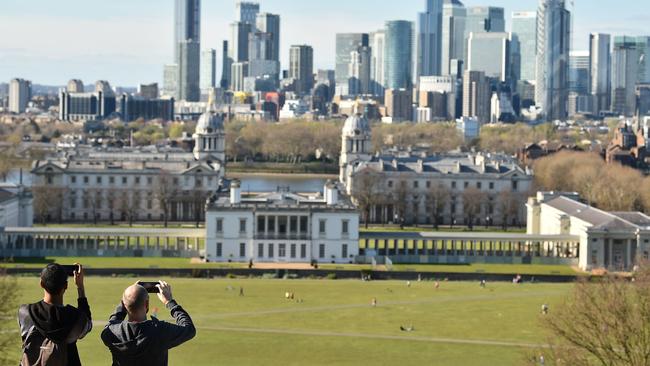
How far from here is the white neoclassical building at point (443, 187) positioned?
266 feet

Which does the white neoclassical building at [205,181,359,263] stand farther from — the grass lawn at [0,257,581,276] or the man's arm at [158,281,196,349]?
the man's arm at [158,281,196,349]

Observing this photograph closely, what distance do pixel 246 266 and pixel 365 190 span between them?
25.4m

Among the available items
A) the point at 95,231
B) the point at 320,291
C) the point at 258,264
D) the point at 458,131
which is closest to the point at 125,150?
the point at 95,231

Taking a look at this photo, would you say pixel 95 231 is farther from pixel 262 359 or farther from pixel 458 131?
pixel 458 131

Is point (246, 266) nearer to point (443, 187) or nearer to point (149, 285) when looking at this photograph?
point (443, 187)

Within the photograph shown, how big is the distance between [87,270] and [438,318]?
52.5 feet

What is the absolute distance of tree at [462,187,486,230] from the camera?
79.7 m

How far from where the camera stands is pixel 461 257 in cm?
6025

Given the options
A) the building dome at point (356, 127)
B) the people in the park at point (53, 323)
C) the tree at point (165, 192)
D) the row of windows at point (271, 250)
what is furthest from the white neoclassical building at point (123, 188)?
the people in the park at point (53, 323)

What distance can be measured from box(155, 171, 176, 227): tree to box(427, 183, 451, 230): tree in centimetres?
1461

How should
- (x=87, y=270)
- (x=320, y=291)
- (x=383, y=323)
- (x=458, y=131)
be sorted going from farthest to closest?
1. (x=458, y=131)
2. (x=87, y=270)
3. (x=320, y=291)
4. (x=383, y=323)

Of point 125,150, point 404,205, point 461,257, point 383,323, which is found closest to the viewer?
point 383,323

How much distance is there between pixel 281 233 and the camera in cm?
5966

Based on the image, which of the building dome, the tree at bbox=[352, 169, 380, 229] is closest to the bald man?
the tree at bbox=[352, 169, 380, 229]
